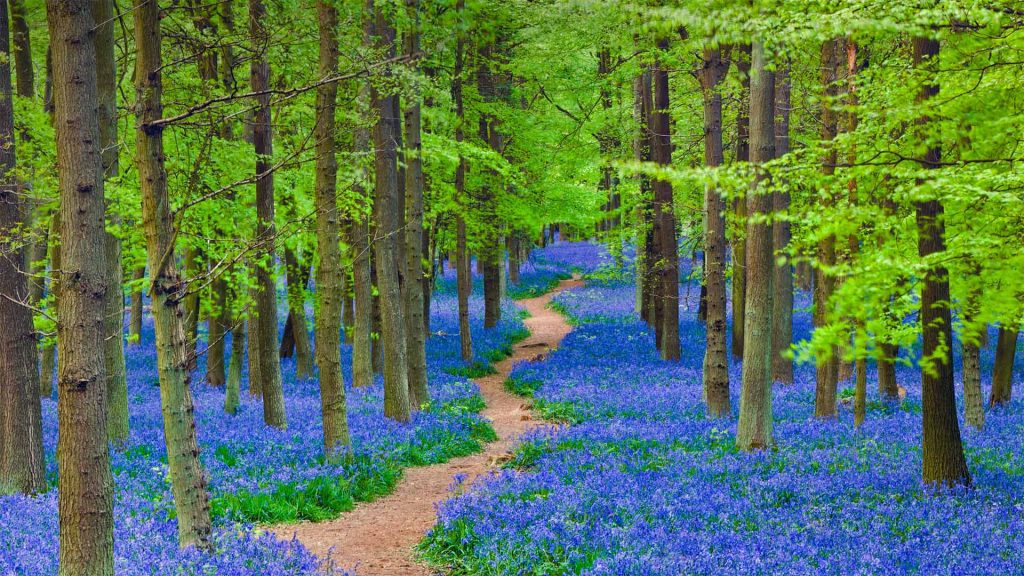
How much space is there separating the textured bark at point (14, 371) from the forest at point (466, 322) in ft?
0.14

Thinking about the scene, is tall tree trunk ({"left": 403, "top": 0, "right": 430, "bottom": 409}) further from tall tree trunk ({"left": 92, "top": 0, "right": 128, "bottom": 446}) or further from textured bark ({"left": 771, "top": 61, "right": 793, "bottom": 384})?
textured bark ({"left": 771, "top": 61, "right": 793, "bottom": 384})

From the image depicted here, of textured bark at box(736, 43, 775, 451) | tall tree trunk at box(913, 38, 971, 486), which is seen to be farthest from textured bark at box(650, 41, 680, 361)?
tall tree trunk at box(913, 38, 971, 486)

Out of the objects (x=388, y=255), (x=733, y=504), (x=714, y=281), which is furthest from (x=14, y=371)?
(x=714, y=281)

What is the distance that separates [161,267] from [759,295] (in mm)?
8122

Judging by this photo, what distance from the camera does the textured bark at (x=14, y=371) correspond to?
29.2ft

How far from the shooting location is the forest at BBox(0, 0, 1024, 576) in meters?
5.44

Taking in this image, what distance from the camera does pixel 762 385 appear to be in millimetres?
10977

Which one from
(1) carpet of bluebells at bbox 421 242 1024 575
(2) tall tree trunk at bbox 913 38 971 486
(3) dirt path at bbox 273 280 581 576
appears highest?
(2) tall tree trunk at bbox 913 38 971 486

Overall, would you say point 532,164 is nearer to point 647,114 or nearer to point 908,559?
point 647,114

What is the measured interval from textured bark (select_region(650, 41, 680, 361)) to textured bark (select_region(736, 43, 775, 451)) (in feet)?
26.5

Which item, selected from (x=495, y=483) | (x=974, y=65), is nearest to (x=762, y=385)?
(x=495, y=483)

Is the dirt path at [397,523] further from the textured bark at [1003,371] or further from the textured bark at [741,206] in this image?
the textured bark at [1003,371]

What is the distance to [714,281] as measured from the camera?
14.8 m

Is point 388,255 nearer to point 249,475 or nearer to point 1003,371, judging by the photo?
point 249,475
